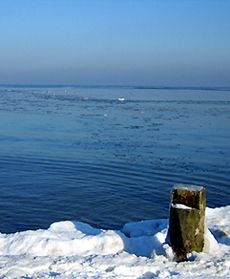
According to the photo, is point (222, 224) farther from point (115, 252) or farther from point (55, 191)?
point (55, 191)

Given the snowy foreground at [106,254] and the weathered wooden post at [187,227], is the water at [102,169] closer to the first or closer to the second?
the snowy foreground at [106,254]

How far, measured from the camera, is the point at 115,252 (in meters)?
7.62

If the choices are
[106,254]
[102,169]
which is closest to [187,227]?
[106,254]

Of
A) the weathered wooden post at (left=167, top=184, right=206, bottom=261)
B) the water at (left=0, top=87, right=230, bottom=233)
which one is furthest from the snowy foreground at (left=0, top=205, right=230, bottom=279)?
the water at (left=0, top=87, right=230, bottom=233)

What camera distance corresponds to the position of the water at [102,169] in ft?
41.1

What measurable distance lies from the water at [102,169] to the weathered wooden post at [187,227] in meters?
4.27

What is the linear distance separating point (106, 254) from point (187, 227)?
50.7 inches

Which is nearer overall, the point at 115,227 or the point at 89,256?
Result: the point at 89,256

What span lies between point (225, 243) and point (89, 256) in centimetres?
234

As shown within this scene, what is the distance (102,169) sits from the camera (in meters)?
17.5

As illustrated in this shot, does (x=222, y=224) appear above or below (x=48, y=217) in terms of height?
above

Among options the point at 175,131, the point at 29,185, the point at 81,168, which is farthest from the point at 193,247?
the point at 175,131

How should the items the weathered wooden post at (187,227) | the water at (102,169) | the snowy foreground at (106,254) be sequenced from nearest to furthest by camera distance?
the snowy foreground at (106,254), the weathered wooden post at (187,227), the water at (102,169)

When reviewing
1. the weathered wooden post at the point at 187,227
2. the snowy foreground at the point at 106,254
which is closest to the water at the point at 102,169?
the snowy foreground at the point at 106,254
